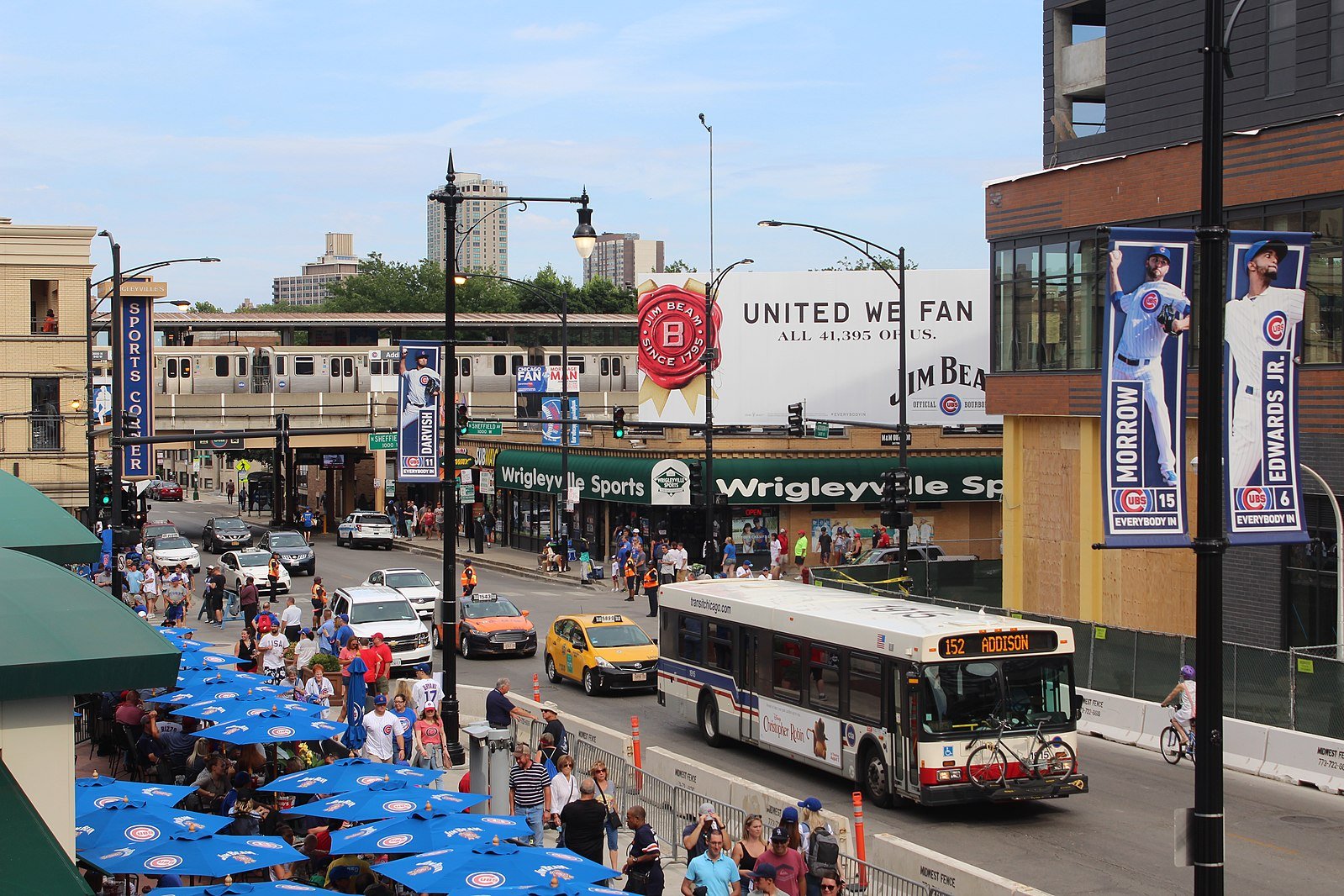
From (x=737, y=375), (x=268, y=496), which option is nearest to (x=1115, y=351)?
(x=737, y=375)

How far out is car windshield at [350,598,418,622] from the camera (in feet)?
101

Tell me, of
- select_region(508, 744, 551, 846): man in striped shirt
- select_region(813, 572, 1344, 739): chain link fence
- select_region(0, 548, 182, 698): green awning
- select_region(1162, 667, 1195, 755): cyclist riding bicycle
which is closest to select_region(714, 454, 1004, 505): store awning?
select_region(813, 572, 1344, 739): chain link fence

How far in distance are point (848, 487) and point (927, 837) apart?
113 feet

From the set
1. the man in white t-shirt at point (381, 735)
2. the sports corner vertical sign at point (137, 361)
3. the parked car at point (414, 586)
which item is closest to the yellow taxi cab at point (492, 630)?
the parked car at point (414, 586)

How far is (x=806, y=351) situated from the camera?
2403 inches

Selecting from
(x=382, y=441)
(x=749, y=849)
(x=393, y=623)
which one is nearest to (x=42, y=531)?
(x=749, y=849)

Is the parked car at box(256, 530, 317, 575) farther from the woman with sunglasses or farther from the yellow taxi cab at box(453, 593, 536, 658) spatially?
the woman with sunglasses

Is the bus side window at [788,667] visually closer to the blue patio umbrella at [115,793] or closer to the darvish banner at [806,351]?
the blue patio umbrella at [115,793]

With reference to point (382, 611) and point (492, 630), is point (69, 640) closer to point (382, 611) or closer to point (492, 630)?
point (382, 611)

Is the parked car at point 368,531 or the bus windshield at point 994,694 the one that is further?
the parked car at point 368,531

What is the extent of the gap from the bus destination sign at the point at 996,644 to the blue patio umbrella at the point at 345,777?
6580mm

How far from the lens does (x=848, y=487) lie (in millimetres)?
51469

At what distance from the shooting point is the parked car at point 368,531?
59.7 metres

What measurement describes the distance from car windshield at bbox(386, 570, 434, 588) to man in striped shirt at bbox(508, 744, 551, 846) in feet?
67.0
